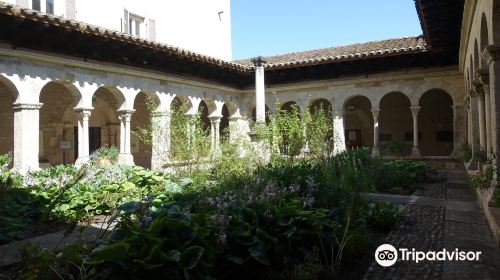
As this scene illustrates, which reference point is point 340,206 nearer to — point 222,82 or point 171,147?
point 171,147

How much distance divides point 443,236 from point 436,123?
1485 cm

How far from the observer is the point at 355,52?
51.3ft

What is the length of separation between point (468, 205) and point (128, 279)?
605cm

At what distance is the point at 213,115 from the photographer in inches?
658

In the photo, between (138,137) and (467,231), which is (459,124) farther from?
(138,137)

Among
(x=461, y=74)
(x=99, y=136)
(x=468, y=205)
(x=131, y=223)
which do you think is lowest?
(x=468, y=205)

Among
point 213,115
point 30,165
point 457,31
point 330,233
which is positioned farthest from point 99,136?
point 330,233

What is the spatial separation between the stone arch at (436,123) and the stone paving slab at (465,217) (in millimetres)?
12665

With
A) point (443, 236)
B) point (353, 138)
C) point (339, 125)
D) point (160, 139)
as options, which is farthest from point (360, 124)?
point (443, 236)

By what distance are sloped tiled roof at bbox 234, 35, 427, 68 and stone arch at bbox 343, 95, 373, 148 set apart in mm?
3131

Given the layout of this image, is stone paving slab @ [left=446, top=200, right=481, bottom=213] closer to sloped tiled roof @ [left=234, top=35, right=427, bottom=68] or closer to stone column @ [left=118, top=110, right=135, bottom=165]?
sloped tiled roof @ [left=234, top=35, right=427, bottom=68]

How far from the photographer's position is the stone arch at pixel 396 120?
18.7 meters

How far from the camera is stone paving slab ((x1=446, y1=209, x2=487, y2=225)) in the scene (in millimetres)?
5641

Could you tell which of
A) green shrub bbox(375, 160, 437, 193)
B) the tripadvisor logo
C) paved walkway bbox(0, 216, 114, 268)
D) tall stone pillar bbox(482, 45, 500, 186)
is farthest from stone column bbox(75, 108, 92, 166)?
tall stone pillar bbox(482, 45, 500, 186)
